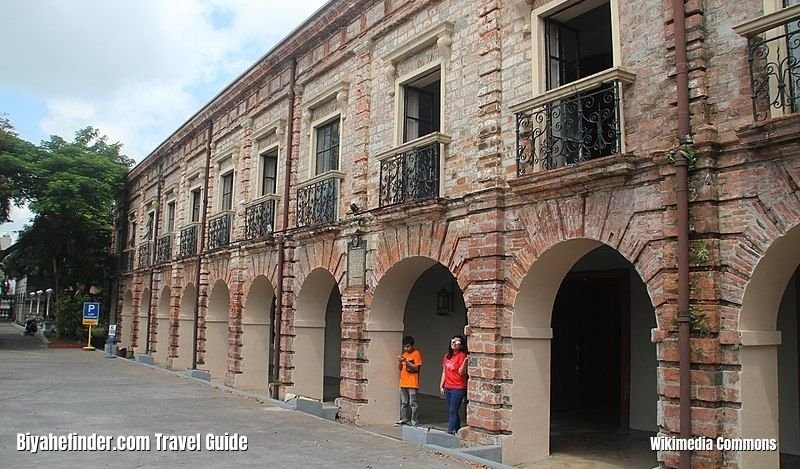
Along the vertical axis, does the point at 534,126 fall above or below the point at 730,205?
above

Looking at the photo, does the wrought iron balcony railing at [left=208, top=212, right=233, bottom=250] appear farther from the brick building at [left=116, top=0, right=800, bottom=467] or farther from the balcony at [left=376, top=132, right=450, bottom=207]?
the balcony at [left=376, top=132, right=450, bottom=207]

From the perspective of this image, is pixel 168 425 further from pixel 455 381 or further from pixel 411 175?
pixel 411 175

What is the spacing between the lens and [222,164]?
58.6 feet

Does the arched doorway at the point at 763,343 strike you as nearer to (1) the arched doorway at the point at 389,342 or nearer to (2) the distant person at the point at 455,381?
(2) the distant person at the point at 455,381

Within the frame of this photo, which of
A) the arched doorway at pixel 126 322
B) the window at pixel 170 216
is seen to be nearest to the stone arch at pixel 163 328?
the window at pixel 170 216

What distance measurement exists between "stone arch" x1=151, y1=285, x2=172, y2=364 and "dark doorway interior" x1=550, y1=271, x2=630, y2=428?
43.8 feet

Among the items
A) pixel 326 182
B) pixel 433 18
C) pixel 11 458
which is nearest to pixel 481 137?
pixel 433 18

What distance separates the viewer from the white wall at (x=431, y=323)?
14.1 metres

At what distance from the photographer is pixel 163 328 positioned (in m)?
21.7

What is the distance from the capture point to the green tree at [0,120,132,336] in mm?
25188

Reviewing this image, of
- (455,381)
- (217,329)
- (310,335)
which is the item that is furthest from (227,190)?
(455,381)

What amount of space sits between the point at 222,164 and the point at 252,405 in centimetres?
729

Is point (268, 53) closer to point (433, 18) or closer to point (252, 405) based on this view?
point (433, 18)

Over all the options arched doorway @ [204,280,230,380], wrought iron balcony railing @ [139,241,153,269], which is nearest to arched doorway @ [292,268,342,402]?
arched doorway @ [204,280,230,380]
